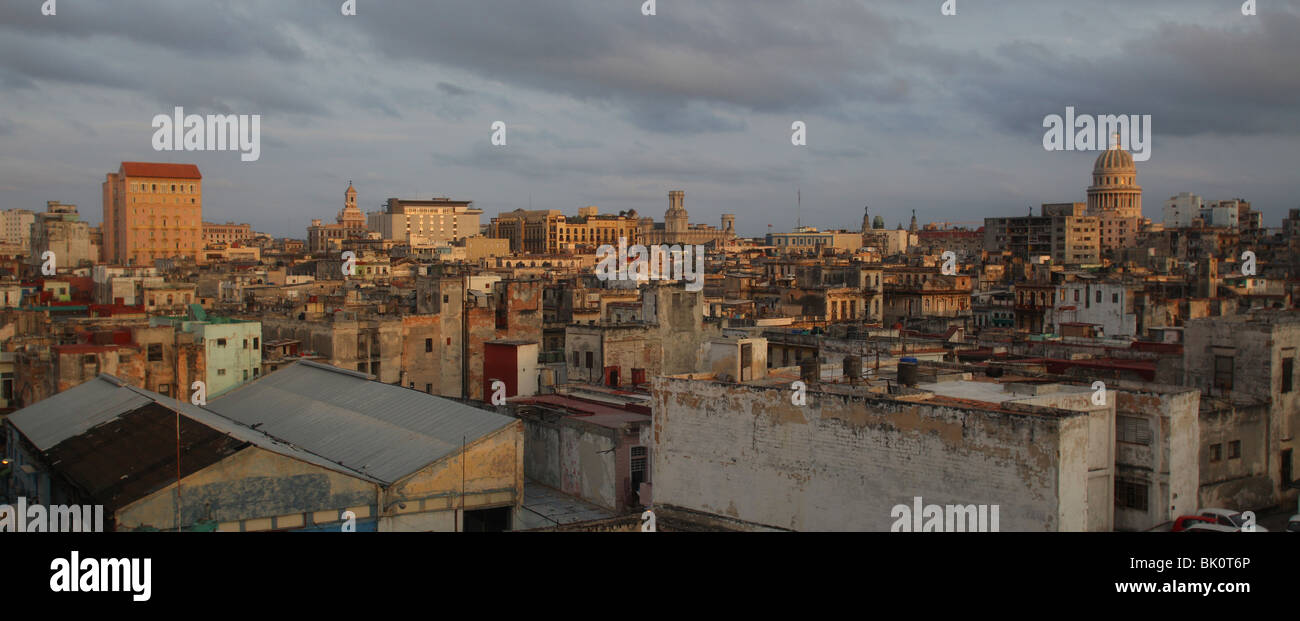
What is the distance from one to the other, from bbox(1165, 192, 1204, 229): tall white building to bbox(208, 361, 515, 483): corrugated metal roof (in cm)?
16212

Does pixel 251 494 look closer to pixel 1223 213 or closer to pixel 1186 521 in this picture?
pixel 1186 521

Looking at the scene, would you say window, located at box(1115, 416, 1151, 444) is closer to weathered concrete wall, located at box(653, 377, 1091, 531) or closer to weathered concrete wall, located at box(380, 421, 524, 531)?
weathered concrete wall, located at box(653, 377, 1091, 531)

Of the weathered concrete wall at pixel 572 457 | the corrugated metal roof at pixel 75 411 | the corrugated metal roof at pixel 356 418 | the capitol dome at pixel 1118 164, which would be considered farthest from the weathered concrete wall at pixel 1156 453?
the capitol dome at pixel 1118 164

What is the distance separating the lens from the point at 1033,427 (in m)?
15.8

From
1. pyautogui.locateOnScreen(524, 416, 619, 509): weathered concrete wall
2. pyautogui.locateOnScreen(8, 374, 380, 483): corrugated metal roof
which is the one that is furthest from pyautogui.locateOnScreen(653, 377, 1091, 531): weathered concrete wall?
pyautogui.locateOnScreen(8, 374, 380, 483): corrugated metal roof

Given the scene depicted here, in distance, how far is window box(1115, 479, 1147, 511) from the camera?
20.2m

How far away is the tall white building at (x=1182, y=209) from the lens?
16788cm

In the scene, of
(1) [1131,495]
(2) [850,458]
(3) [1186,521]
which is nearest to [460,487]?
(2) [850,458]

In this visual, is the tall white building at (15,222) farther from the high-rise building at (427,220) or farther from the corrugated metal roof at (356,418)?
the corrugated metal roof at (356,418)

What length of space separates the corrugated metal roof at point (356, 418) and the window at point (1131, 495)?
1334 centimetres

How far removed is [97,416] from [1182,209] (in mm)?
177947
